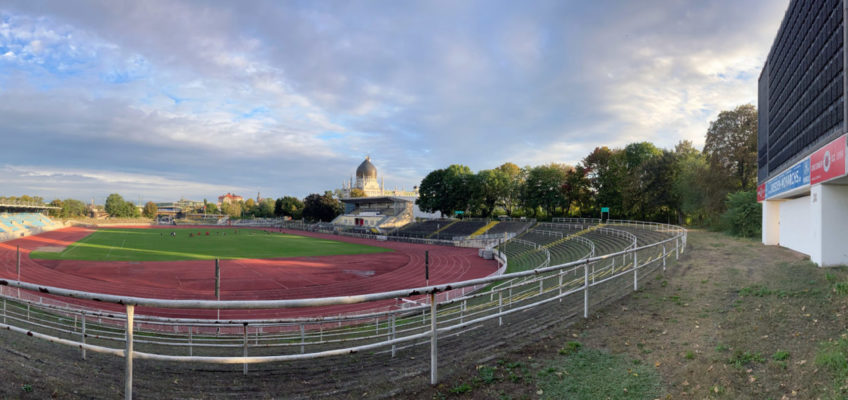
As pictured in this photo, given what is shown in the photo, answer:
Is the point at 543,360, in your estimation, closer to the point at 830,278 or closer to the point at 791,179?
the point at 830,278

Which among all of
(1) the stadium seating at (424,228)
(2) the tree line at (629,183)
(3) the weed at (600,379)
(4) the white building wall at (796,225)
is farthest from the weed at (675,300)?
(1) the stadium seating at (424,228)

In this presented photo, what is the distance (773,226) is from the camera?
21141 mm

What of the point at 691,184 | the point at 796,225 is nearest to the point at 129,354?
the point at 796,225

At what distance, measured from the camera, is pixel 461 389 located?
371 cm

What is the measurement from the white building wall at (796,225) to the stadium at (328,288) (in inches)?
163

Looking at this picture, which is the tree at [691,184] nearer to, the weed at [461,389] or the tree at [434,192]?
the tree at [434,192]

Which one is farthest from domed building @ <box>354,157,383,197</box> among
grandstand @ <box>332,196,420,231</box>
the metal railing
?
the metal railing

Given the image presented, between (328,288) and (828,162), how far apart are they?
25302 mm

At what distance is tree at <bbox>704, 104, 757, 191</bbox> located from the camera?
39.5 m

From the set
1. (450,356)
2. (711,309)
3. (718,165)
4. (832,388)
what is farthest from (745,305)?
(718,165)

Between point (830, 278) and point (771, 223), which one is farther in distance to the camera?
point (771, 223)

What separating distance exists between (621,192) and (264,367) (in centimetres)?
5631

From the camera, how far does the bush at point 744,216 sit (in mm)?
26312

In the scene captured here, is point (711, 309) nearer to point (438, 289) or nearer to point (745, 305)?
point (745, 305)
